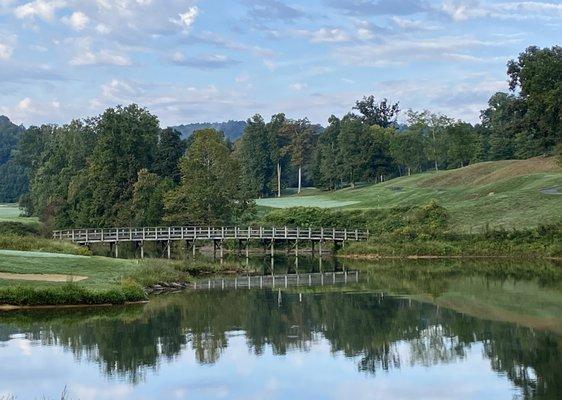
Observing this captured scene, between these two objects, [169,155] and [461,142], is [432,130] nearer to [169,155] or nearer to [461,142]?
[461,142]

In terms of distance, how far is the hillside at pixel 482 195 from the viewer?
7700cm

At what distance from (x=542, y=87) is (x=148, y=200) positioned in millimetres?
39001

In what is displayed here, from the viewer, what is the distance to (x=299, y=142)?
15262cm

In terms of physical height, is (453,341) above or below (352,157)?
below

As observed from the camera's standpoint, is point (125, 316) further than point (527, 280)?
No

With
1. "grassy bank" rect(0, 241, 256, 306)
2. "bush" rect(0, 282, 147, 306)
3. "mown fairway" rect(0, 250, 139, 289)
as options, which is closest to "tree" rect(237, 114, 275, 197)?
"grassy bank" rect(0, 241, 256, 306)

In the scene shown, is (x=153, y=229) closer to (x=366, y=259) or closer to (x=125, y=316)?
(x=366, y=259)

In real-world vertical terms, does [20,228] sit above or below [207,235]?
above

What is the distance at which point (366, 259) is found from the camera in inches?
2876

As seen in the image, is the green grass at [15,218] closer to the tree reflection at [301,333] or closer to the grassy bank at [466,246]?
the grassy bank at [466,246]

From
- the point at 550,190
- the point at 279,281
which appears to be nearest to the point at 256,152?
the point at 550,190

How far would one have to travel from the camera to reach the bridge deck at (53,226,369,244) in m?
73.6

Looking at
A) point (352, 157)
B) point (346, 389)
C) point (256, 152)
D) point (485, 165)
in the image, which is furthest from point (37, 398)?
point (256, 152)

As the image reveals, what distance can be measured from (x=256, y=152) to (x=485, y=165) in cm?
4780
